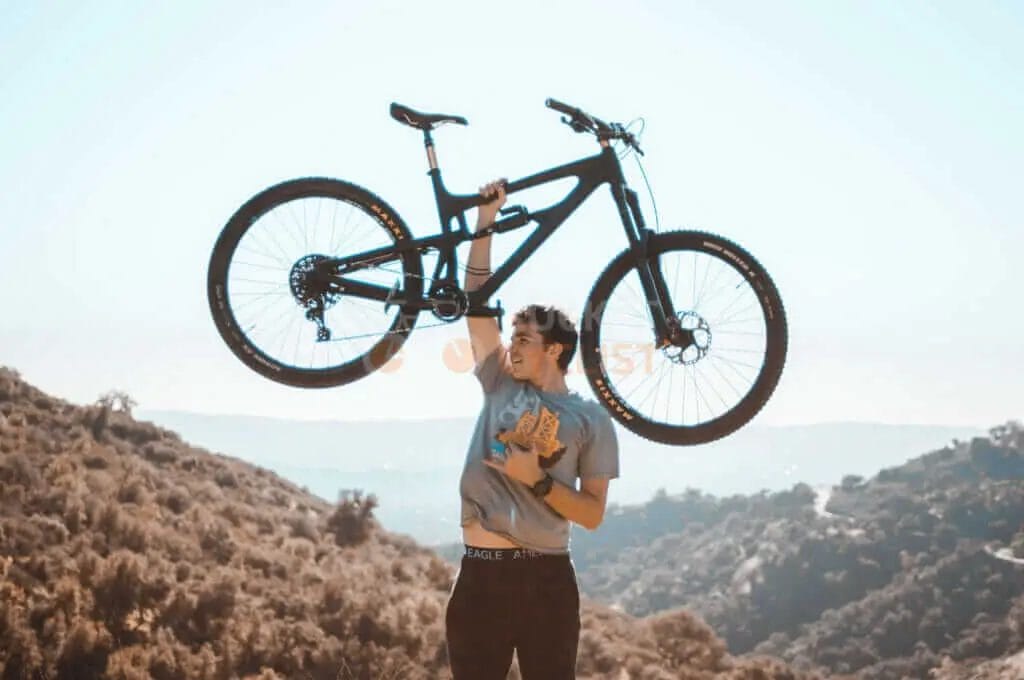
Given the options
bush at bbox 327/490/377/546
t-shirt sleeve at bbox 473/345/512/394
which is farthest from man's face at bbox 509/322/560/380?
bush at bbox 327/490/377/546

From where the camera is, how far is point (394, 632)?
18000 millimetres

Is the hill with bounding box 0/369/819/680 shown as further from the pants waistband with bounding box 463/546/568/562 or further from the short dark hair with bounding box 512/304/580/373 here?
the short dark hair with bounding box 512/304/580/373

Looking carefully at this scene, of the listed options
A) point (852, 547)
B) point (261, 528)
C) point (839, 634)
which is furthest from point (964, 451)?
point (261, 528)

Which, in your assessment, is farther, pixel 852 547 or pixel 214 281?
pixel 852 547

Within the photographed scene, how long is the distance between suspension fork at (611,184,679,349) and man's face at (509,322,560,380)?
989 millimetres

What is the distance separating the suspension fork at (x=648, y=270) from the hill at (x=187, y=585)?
7.07 m

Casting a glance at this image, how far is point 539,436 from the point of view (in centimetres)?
366

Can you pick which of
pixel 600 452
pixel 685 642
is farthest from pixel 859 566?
pixel 600 452

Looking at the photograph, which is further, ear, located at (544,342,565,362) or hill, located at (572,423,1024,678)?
hill, located at (572,423,1024,678)

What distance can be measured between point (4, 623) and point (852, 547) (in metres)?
98.5

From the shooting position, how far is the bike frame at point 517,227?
4.81 m

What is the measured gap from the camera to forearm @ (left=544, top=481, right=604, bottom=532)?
3.62 meters

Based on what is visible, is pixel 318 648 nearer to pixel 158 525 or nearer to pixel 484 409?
pixel 158 525

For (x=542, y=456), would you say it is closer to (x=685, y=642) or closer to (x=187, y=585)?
(x=187, y=585)
